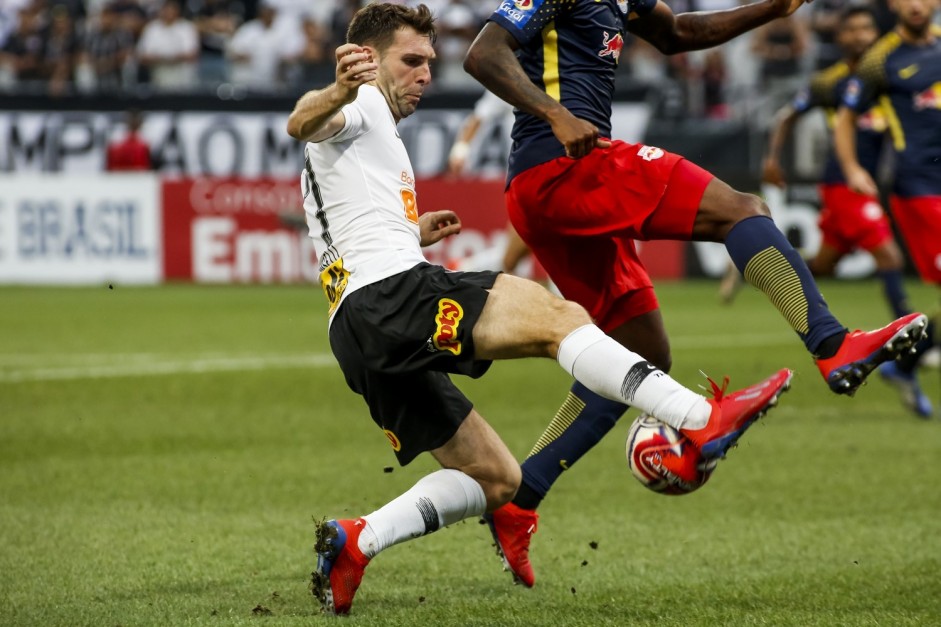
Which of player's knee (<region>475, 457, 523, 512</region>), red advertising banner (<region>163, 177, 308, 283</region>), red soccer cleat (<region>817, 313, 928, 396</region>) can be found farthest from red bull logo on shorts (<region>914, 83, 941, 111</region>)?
red advertising banner (<region>163, 177, 308, 283</region>)

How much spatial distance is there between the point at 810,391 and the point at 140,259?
12.6 meters

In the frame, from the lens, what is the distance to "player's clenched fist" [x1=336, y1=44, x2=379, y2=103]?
175 inches

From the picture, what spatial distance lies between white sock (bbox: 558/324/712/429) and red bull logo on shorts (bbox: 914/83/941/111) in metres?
5.87

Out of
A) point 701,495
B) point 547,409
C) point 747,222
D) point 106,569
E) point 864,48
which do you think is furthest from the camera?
point 864,48

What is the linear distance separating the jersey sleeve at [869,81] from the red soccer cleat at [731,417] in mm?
5915

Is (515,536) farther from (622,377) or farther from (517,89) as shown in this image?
(517,89)

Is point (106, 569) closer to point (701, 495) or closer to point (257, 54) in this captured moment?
point (701, 495)

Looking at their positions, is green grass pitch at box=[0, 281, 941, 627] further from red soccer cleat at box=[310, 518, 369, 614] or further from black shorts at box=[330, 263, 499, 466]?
black shorts at box=[330, 263, 499, 466]

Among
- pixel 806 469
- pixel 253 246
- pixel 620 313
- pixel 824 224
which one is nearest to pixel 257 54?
pixel 253 246

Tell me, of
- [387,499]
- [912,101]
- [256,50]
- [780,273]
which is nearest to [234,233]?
[256,50]

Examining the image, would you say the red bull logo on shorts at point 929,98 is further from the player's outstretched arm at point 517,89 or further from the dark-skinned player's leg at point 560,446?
the player's outstretched arm at point 517,89

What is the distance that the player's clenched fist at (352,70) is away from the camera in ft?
14.6

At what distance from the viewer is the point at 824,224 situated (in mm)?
11766

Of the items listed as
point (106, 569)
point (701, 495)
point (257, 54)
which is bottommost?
point (257, 54)
